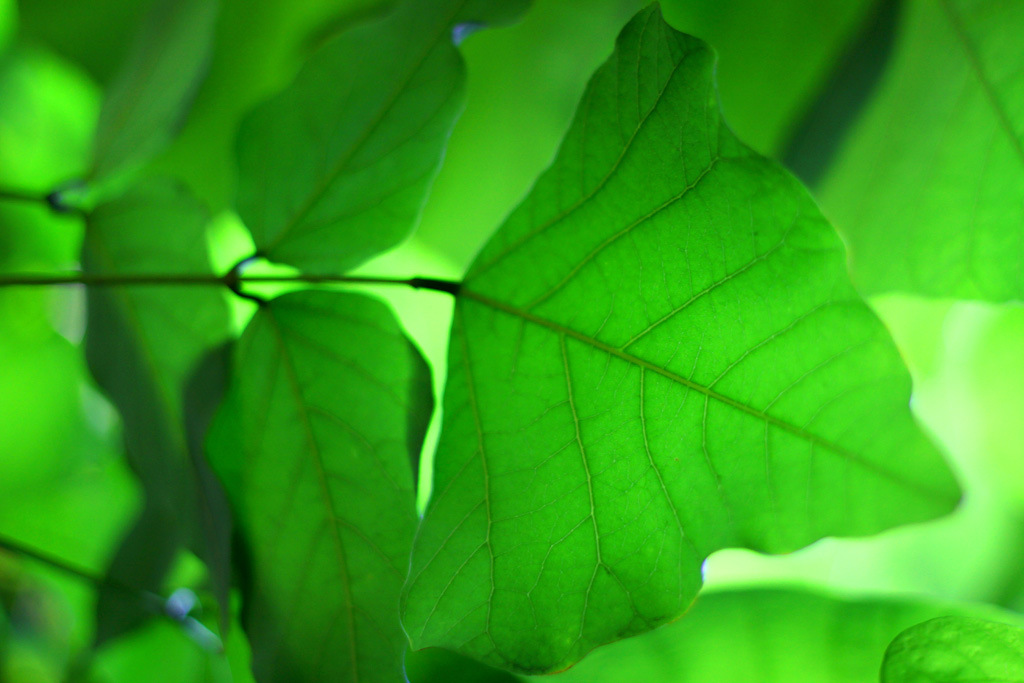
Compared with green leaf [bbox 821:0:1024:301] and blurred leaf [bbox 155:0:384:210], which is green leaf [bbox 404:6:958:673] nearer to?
green leaf [bbox 821:0:1024:301]

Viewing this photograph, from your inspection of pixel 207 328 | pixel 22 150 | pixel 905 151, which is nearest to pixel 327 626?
pixel 207 328

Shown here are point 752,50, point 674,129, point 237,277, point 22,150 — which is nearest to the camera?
point 674,129

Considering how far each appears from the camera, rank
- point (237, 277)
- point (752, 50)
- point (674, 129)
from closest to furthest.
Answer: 1. point (674, 129)
2. point (237, 277)
3. point (752, 50)

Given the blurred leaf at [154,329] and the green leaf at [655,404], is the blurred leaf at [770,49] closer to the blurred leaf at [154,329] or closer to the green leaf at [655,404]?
the green leaf at [655,404]

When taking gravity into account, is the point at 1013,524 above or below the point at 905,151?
below

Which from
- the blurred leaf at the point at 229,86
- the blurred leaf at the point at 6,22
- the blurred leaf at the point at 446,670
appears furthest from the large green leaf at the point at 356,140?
the blurred leaf at the point at 6,22

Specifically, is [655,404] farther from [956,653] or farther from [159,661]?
[159,661]

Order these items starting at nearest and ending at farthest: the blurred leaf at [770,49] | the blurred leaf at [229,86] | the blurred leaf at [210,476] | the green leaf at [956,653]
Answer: the green leaf at [956,653], the blurred leaf at [210,476], the blurred leaf at [770,49], the blurred leaf at [229,86]

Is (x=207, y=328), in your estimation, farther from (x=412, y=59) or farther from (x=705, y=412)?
(x=705, y=412)
